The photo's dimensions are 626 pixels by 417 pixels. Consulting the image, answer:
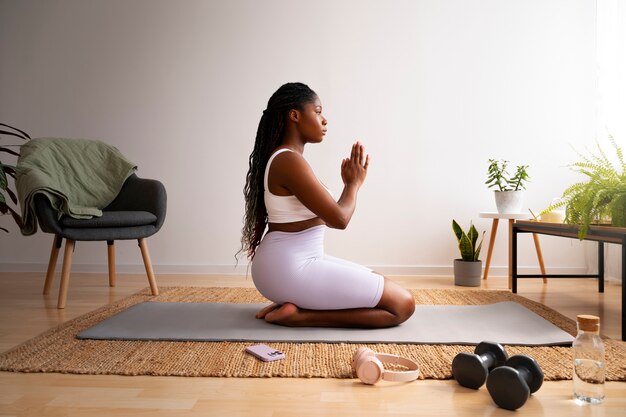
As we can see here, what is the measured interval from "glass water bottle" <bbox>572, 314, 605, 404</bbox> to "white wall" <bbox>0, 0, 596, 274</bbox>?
2.60 meters

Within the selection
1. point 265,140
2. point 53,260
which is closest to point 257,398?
point 265,140

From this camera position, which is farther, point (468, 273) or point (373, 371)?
point (468, 273)

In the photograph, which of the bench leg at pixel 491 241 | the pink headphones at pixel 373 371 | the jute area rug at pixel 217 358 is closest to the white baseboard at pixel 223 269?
the bench leg at pixel 491 241

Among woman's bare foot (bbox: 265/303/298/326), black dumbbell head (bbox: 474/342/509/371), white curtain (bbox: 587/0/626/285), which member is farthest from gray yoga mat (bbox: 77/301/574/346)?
white curtain (bbox: 587/0/626/285)

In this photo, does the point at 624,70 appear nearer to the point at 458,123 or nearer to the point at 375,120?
the point at 458,123

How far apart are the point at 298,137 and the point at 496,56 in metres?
2.45

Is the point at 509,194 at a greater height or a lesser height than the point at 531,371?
greater

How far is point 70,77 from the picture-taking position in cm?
415

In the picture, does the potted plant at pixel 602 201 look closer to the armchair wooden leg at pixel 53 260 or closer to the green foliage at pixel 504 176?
the green foliage at pixel 504 176

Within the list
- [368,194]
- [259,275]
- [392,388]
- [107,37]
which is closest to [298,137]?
[259,275]

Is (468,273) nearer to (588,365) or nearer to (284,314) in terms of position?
(284,314)

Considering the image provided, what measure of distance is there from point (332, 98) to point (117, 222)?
1.90 m

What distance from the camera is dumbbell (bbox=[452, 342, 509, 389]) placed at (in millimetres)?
1425

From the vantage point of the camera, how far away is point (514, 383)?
1.29 m
